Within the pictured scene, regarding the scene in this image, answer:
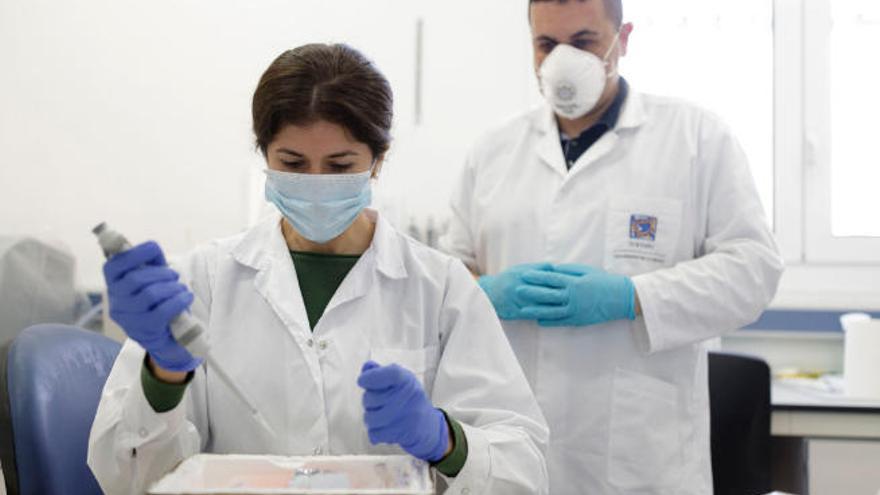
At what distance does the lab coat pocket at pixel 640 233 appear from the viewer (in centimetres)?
170

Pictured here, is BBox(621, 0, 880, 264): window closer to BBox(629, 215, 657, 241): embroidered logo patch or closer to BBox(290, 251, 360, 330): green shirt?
BBox(629, 215, 657, 241): embroidered logo patch

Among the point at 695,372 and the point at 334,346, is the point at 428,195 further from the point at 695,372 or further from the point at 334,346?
the point at 334,346

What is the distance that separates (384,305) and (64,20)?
2.08 m

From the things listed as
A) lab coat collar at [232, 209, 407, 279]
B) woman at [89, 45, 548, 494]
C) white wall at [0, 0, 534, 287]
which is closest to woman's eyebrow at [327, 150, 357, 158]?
woman at [89, 45, 548, 494]

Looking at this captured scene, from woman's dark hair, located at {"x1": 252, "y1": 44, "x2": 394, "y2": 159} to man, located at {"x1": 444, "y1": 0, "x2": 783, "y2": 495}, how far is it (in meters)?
0.50

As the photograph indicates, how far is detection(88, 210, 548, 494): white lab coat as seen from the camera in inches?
44.8

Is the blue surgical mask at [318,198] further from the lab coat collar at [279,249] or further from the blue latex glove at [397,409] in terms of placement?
the blue latex glove at [397,409]

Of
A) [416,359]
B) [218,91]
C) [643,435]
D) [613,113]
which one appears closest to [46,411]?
[416,359]

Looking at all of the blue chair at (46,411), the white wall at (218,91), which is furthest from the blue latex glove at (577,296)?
the white wall at (218,91)

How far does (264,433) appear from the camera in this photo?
120 centimetres

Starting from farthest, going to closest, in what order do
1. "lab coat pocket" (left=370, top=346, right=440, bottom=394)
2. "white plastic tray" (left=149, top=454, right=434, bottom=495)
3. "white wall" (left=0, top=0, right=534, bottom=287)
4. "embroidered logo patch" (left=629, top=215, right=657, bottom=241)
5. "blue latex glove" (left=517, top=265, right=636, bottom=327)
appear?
"white wall" (left=0, top=0, right=534, bottom=287) → "embroidered logo patch" (left=629, top=215, right=657, bottom=241) → "blue latex glove" (left=517, top=265, right=636, bottom=327) → "lab coat pocket" (left=370, top=346, right=440, bottom=394) → "white plastic tray" (left=149, top=454, right=434, bottom=495)

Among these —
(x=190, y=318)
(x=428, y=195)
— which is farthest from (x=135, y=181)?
(x=190, y=318)

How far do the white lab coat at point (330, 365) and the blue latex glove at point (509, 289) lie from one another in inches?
11.0

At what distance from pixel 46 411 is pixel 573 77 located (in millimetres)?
1020
